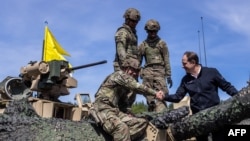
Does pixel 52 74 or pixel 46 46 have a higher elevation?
pixel 46 46

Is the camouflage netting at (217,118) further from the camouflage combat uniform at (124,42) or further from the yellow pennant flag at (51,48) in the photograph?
the yellow pennant flag at (51,48)

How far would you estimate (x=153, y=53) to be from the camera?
924 cm

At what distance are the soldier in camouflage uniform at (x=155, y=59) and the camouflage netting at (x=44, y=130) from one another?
135 inches

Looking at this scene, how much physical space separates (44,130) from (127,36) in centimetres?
323

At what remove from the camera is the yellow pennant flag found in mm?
15670

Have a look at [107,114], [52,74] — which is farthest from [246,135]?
[52,74]

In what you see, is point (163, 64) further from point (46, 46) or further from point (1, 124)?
point (46, 46)

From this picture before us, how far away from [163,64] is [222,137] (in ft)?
12.9

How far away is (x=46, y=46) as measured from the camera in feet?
52.1

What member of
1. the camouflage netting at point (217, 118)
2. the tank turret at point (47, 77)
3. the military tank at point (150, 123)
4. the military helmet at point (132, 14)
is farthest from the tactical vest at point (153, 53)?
the camouflage netting at point (217, 118)

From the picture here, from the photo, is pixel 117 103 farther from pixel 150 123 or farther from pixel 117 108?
pixel 150 123

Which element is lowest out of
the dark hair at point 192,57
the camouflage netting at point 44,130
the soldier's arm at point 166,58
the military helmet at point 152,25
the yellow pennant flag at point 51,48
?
the camouflage netting at point 44,130

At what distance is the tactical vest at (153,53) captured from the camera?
30.3ft

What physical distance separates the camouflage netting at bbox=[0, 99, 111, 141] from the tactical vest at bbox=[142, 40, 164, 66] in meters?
3.70
